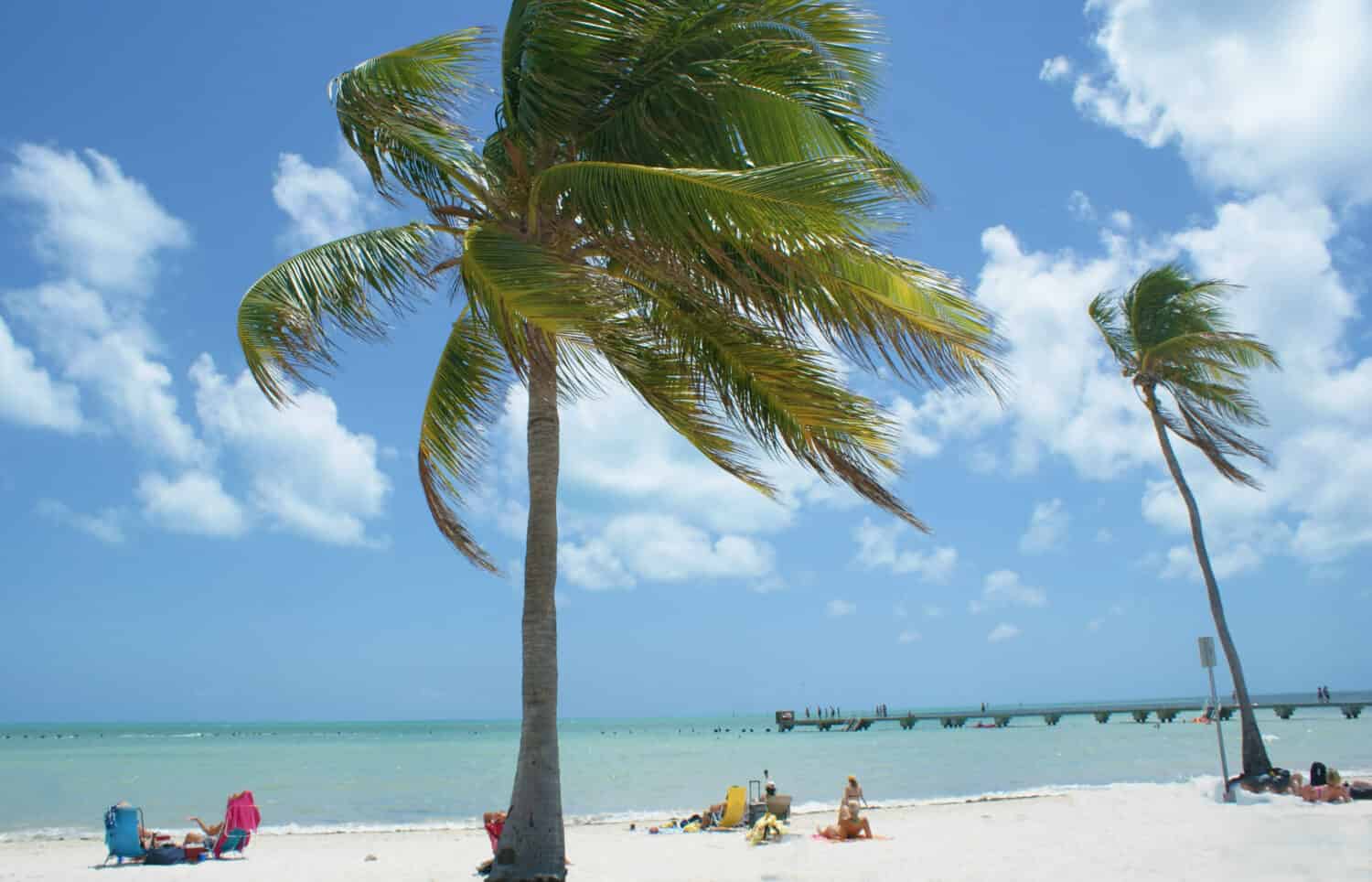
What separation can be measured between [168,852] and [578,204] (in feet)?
32.0

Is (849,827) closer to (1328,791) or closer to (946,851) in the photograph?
(946,851)

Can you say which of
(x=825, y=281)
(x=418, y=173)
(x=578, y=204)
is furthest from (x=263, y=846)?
(x=825, y=281)

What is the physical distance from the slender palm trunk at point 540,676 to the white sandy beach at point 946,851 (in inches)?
114

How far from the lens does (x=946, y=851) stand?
11.0 meters

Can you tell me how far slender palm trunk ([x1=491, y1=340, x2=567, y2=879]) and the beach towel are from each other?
7222 mm

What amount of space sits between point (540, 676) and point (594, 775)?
85.6 ft

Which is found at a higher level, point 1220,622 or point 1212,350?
point 1212,350

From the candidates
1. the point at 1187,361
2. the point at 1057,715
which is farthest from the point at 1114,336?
the point at 1057,715

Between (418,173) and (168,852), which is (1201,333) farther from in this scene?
(168,852)

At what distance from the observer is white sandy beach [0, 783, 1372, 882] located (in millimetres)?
8977

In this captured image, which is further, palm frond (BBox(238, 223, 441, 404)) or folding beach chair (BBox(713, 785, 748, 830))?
folding beach chair (BBox(713, 785, 748, 830))

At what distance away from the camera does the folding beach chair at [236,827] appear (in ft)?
40.4

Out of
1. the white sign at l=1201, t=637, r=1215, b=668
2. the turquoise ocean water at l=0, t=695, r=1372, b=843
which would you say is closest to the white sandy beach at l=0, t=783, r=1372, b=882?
the white sign at l=1201, t=637, r=1215, b=668

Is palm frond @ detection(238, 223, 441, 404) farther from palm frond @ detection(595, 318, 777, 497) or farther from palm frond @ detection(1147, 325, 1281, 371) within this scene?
palm frond @ detection(1147, 325, 1281, 371)
